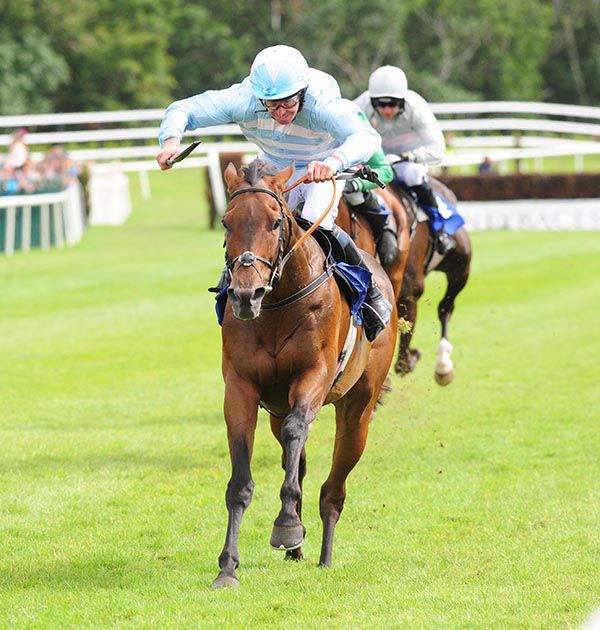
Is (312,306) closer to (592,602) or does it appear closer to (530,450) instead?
(592,602)

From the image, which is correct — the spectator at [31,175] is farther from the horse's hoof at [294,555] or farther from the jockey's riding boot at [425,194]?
the horse's hoof at [294,555]

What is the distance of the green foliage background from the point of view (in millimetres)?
50125

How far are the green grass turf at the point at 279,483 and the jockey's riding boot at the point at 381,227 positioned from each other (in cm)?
140

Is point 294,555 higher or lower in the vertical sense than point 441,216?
higher

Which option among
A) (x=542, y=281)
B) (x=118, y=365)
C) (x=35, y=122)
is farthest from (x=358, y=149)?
(x=35, y=122)

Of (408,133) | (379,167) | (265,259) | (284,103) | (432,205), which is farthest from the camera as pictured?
(432,205)

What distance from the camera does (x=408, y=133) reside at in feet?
37.8

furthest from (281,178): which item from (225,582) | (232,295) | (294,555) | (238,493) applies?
(294,555)

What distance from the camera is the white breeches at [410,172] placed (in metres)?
11.4

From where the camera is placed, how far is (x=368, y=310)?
7062 millimetres

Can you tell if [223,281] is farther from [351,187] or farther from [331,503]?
[351,187]

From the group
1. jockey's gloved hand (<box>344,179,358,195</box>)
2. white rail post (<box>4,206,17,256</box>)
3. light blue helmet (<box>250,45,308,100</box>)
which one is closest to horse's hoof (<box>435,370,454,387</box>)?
jockey's gloved hand (<box>344,179,358,195</box>)

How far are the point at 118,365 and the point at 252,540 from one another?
719 centimetres

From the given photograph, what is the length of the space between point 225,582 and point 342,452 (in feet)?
3.87
